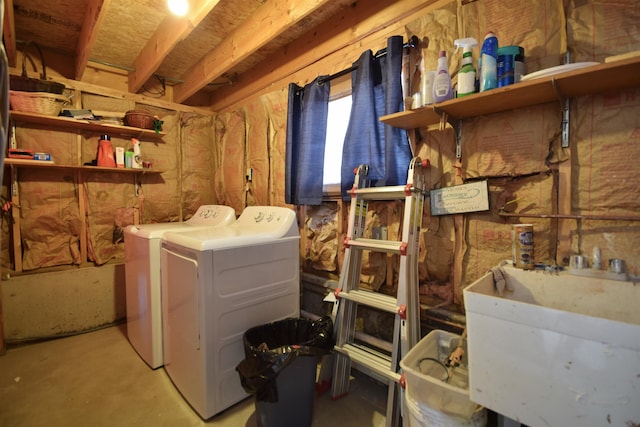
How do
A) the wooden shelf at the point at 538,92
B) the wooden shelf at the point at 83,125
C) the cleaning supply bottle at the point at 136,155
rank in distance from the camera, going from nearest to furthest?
the wooden shelf at the point at 538,92, the wooden shelf at the point at 83,125, the cleaning supply bottle at the point at 136,155

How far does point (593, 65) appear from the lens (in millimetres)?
1012

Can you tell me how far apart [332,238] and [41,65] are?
297 centimetres

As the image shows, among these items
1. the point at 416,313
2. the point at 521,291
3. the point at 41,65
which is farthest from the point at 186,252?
the point at 41,65

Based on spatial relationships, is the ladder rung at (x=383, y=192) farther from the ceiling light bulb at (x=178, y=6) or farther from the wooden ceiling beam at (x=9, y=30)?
the wooden ceiling beam at (x=9, y=30)

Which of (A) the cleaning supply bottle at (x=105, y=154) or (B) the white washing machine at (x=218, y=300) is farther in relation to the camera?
(A) the cleaning supply bottle at (x=105, y=154)

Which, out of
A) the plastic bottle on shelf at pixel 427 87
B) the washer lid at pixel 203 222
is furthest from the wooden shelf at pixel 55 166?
the plastic bottle on shelf at pixel 427 87

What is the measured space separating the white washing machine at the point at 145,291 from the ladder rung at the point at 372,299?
48.2 inches

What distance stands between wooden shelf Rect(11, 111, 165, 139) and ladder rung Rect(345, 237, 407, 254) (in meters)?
2.36

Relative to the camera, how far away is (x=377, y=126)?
5.82 ft

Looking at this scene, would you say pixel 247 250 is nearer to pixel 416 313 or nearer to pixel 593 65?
pixel 416 313

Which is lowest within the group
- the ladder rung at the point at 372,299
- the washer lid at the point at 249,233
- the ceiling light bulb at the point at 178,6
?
the ladder rung at the point at 372,299

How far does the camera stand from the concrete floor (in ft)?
5.14

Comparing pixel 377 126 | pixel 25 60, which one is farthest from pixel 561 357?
pixel 25 60

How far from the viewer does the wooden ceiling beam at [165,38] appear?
1768 mm
